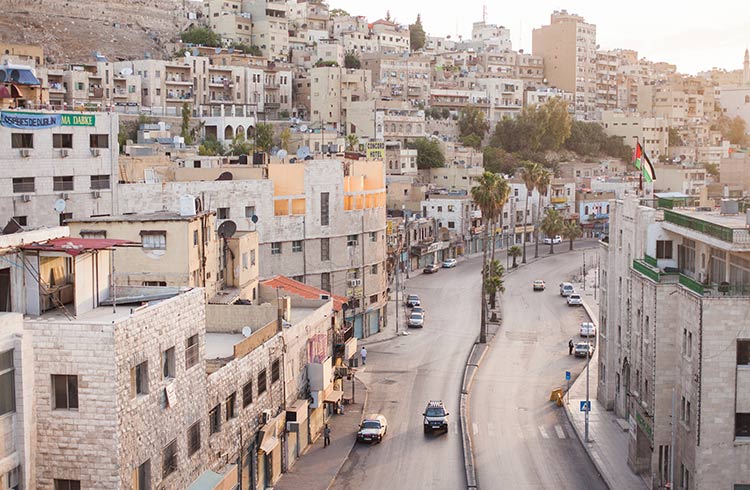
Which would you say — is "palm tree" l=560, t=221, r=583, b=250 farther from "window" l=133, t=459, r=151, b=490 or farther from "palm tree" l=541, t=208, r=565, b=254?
"window" l=133, t=459, r=151, b=490

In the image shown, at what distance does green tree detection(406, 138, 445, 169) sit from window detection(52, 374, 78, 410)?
91.9 meters

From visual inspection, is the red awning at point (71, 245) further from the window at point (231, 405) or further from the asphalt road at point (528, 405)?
the asphalt road at point (528, 405)

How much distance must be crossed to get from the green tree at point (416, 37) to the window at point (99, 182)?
122923mm

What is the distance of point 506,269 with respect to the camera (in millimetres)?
90500

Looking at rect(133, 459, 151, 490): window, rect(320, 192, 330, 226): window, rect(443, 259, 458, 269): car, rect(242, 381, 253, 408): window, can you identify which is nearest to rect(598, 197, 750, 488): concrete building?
rect(242, 381, 253, 408): window

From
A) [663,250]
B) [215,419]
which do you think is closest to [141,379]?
[215,419]

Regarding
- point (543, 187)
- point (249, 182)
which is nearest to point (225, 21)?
point (543, 187)

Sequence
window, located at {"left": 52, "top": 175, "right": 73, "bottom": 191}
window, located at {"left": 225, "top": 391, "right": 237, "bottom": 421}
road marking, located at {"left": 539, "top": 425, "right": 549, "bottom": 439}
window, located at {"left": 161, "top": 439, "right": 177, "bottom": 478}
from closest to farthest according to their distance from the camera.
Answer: window, located at {"left": 161, "top": 439, "right": 177, "bottom": 478} < window, located at {"left": 225, "top": 391, "right": 237, "bottom": 421} < road marking, located at {"left": 539, "top": 425, "right": 549, "bottom": 439} < window, located at {"left": 52, "top": 175, "right": 73, "bottom": 191}

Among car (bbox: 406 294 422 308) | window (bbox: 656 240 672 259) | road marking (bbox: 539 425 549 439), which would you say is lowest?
road marking (bbox: 539 425 549 439)

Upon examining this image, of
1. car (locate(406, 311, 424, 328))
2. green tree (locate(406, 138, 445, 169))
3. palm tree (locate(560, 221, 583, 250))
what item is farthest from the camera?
green tree (locate(406, 138, 445, 169))

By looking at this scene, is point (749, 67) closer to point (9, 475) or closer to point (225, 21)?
point (225, 21)

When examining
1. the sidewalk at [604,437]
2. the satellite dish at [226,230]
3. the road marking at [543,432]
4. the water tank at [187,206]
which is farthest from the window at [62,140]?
the sidewalk at [604,437]

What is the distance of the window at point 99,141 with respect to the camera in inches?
1938

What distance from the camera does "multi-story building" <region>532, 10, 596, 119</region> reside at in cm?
16775
